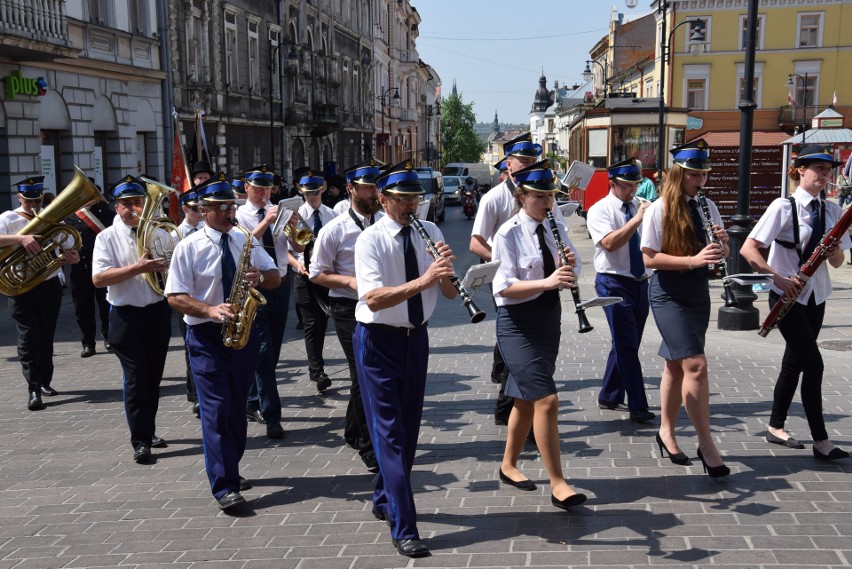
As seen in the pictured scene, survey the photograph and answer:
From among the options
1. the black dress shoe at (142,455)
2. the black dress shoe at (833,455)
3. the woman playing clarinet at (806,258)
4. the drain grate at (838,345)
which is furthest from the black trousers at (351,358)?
the drain grate at (838,345)

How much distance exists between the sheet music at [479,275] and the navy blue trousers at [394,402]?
373 mm

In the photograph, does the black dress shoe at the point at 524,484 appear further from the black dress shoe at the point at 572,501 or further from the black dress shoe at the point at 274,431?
the black dress shoe at the point at 274,431

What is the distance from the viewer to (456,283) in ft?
16.9

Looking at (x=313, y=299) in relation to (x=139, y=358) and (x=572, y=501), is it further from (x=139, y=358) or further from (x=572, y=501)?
(x=572, y=501)

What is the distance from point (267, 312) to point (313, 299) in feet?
4.30

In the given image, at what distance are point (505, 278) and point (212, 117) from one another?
2461cm

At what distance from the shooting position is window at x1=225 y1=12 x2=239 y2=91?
99.9 ft

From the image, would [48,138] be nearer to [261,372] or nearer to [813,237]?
[261,372]

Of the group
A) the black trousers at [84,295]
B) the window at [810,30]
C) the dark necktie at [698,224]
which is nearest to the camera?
the dark necktie at [698,224]

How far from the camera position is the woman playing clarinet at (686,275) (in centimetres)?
594

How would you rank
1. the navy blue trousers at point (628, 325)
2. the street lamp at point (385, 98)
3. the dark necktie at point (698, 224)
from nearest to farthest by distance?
the dark necktie at point (698, 224) → the navy blue trousers at point (628, 325) → the street lamp at point (385, 98)

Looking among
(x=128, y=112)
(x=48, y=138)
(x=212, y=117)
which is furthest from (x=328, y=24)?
(x=48, y=138)

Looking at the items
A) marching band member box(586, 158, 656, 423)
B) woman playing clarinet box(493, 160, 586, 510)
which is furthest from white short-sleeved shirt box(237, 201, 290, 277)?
woman playing clarinet box(493, 160, 586, 510)

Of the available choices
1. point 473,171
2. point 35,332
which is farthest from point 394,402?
point 473,171
